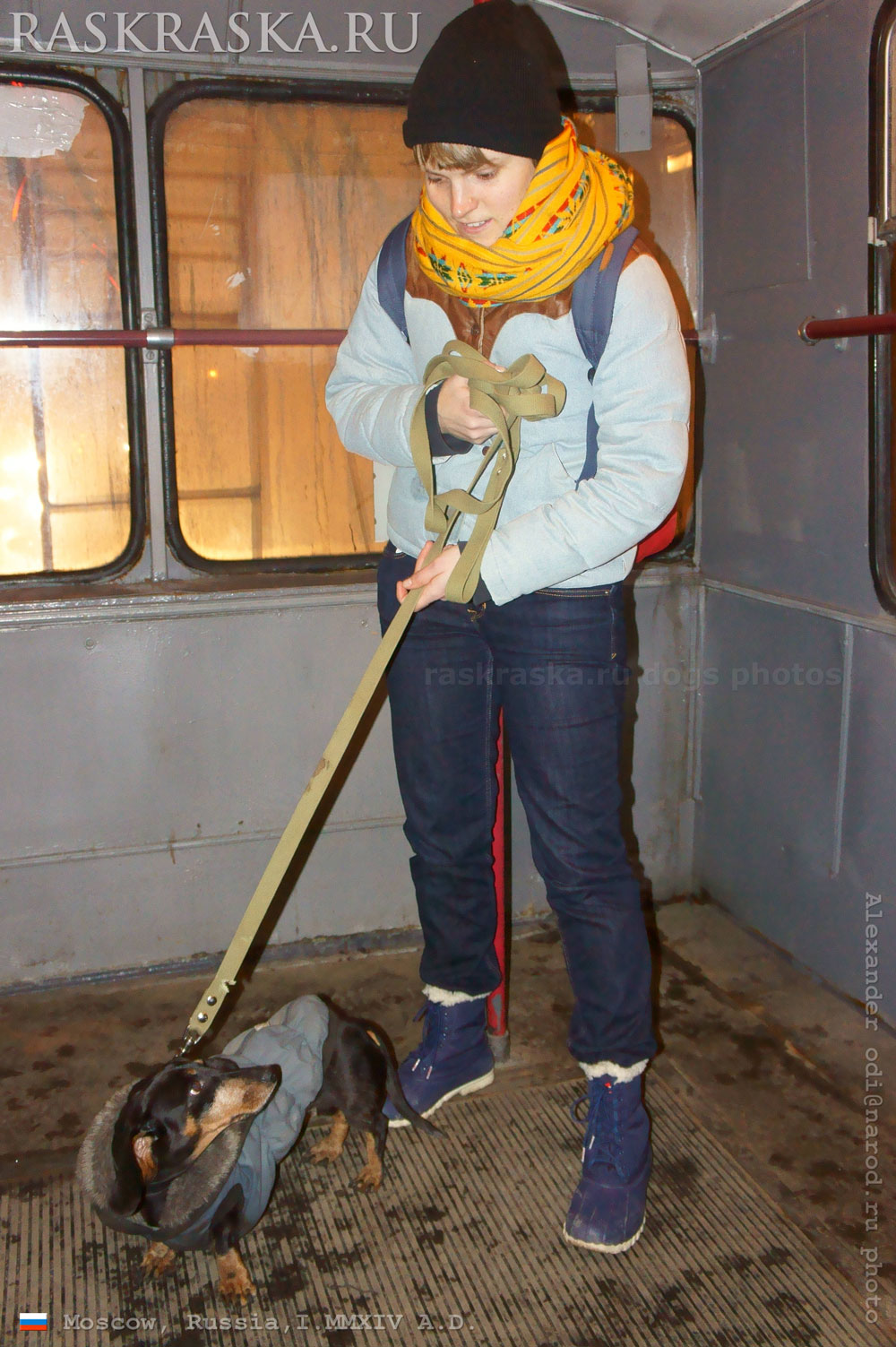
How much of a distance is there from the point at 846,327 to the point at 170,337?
154cm

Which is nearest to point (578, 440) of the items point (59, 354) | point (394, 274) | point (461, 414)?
point (461, 414)

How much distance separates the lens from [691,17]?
2.57 m

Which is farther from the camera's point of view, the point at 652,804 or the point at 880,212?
the point at 652,804

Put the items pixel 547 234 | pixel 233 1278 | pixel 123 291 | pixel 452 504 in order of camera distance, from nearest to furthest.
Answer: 1. pixel 547 234
2. pixel 452 504
3. pixel 233 1278
4. pixel 123 291

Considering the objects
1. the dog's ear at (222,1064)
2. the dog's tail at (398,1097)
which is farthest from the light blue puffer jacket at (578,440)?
the dog's tail at (398,1097)

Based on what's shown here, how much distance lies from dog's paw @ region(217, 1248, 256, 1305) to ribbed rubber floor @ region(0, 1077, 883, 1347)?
22mm

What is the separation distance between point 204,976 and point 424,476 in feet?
5.72

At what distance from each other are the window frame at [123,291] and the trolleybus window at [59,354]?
0.01m

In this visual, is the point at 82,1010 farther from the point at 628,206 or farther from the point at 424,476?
the point at 628,206

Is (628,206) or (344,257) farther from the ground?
(344,257)

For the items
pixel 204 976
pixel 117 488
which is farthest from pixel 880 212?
pixel 204 976

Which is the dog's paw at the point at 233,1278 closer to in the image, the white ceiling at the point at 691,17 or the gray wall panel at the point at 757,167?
the gray wall panel at the point at 757,167

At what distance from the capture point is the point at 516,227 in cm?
157

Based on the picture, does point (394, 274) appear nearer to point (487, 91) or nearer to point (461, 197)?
point (461, 197)
